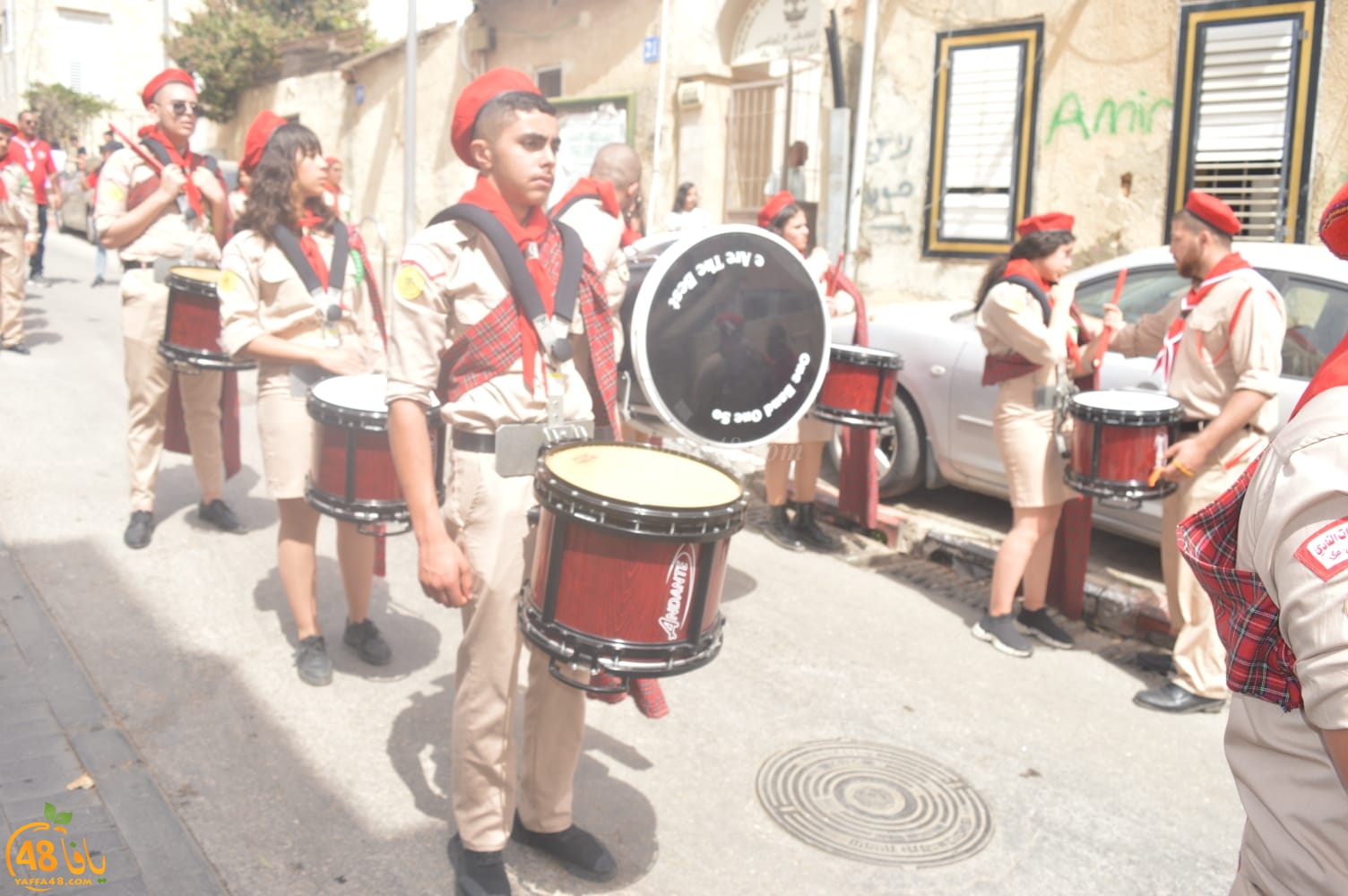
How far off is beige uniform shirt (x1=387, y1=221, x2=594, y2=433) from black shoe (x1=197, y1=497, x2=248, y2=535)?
355cm

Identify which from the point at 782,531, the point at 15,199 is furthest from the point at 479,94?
the point at 15,199

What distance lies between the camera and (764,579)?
6109mm

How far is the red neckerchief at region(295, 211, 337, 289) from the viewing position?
4.64 m

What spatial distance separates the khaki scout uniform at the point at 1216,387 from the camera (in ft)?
14.8

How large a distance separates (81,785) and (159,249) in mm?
3103

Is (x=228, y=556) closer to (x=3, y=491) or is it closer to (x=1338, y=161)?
(x=3, y=491)

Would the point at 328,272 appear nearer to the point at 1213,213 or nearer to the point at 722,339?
the point at 722,339

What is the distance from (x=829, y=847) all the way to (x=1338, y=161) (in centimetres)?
760

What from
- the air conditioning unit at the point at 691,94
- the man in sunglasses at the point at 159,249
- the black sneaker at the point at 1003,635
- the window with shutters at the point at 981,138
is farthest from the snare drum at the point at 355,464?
the air conditioning unit at the point at 691,94

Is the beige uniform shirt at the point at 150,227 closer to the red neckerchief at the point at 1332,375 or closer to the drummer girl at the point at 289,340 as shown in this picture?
the drummer girl at the point at 289,340

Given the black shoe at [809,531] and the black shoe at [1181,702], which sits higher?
the black shoe at [809,531]

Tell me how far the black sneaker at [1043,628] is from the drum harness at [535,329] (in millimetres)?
3241

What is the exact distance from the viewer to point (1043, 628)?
5578 mm

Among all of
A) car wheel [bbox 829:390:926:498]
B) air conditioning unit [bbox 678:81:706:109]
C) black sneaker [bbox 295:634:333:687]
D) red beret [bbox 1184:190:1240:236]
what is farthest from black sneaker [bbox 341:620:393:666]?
air conditioning unit [bbox 678:81:706:109]
